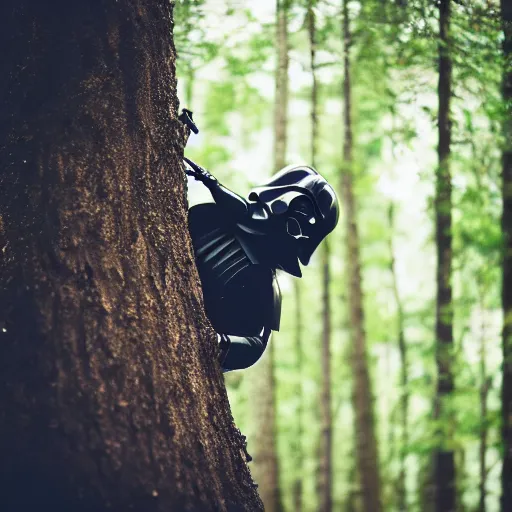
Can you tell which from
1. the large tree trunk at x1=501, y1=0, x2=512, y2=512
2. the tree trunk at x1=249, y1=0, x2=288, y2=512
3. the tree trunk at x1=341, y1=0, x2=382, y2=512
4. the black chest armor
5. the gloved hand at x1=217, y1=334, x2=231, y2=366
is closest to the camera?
the gloved hand at x1=217, y1=334, x2=231, y2=366

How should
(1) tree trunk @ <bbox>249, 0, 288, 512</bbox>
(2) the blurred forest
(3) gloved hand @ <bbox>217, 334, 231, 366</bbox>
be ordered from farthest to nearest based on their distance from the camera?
(1) tree trunk @ <bbox>249, 0, 288, 512</bbox> → (2) the blurred forest → (3) gloved hand @ <bbox>217, 334, 231, 366</bbox>

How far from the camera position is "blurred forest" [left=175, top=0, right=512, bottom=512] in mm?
7043

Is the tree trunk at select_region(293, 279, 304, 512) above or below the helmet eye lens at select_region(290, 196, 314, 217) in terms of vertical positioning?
below

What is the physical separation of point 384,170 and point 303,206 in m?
11.0

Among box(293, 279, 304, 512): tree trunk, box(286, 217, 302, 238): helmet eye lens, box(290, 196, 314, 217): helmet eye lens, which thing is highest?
box(290, 196, 314, 217): helmet eye lens

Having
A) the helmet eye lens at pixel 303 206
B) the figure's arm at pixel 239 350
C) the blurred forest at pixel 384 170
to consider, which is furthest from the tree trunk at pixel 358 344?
the figure's arm at pixel 239 350

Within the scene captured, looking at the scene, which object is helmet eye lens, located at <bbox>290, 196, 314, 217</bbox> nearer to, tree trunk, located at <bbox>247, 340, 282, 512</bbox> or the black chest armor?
the black chest armor

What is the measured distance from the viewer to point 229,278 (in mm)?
3689

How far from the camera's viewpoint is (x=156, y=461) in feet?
8.96

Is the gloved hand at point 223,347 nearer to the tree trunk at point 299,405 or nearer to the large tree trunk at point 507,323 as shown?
the large tree trunk at point 507,323

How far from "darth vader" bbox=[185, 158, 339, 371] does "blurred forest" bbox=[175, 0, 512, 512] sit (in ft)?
10.9

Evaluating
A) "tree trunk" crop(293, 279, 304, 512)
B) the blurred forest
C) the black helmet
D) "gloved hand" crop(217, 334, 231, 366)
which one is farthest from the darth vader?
"tree trunk" crop(293, 279, 304, 512)

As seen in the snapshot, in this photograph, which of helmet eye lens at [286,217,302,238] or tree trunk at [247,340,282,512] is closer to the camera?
helmet eye lens at [286,217,302,238]

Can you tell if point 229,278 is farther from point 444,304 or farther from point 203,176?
point 444,304
